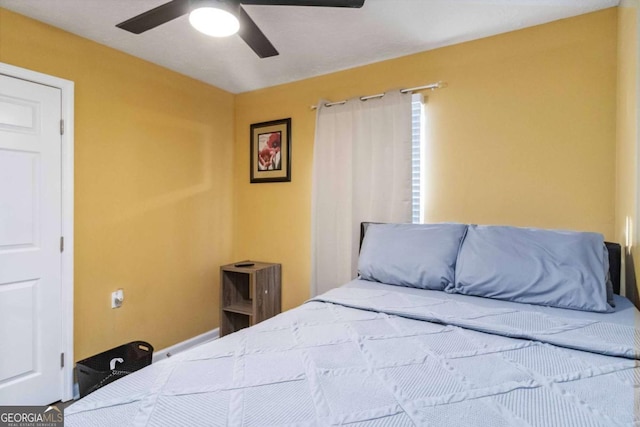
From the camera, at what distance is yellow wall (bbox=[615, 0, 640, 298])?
5.05 ft

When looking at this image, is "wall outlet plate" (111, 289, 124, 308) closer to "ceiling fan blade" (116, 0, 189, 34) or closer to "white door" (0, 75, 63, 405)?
"white door" (0, 75, 63, 405)

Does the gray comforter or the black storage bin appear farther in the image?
the black storage bin

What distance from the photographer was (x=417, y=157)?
2.50 metres

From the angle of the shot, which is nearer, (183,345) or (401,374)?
(401,374)

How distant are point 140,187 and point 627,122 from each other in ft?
10.1

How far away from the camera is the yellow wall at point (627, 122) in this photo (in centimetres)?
154

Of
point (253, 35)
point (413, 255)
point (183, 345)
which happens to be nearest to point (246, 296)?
point (183, 345)

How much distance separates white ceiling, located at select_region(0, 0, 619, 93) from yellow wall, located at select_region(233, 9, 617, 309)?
0.11 m

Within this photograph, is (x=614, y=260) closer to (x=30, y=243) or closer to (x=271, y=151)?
(x=271, y=151)

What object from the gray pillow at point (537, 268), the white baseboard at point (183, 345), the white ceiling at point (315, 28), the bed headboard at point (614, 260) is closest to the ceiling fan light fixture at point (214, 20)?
the white ceiling at point (315, 28)

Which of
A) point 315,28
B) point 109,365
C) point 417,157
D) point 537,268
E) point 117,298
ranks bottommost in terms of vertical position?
point 109,365

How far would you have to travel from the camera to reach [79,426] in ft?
2.57

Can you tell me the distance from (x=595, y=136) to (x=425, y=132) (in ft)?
3.22

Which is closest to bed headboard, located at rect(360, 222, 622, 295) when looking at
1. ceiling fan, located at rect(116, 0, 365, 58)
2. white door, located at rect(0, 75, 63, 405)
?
ceiling fan, located at rect(116, 0, 365, 58)
